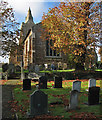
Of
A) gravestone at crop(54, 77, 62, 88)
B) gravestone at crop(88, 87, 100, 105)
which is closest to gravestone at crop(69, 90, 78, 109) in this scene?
gravestone at crop(88, 87, 100, 105)

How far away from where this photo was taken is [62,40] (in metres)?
15.8

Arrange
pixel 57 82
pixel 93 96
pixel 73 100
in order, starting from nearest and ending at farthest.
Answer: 1. pixel 73 100
2. pixel 93 96
3. pixel 57 82

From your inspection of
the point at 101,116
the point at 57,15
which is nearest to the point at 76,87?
the point at 101,116

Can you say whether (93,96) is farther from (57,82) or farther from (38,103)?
(57,82)

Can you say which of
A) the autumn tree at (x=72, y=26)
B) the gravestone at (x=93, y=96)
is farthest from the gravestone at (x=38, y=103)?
the autumn tree at (x=72, y=26)

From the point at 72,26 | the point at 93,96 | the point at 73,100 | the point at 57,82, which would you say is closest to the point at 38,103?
the point at 73,100

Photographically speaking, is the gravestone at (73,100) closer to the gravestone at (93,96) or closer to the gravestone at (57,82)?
the gravestone at (93,96)

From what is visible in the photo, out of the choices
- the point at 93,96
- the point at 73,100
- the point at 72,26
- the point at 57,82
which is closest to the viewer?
the point at 73,100

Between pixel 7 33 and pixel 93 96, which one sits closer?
pixel 93 96

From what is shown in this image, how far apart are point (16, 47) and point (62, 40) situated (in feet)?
16.3

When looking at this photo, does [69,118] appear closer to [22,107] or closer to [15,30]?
[22,107]

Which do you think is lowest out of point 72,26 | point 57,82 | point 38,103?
point 38,103

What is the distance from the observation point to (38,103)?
219 inches

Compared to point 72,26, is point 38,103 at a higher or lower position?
lower
